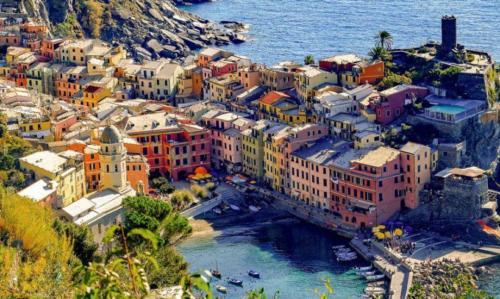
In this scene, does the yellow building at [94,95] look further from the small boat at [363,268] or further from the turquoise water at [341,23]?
the small boat at [363,268]

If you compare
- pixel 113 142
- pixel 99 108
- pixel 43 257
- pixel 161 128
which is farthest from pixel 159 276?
pixel 99 108

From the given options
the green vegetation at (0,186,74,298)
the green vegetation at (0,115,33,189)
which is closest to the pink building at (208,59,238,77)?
the green vegetation at (0,115,33,189)

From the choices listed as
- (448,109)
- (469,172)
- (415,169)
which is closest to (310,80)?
(448,109)

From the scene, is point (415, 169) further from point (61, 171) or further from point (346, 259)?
point (61, 171)

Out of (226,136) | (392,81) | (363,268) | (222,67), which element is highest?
(392,81)

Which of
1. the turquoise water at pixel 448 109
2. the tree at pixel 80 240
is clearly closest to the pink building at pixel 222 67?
the turquoise water at pixel 448 109
